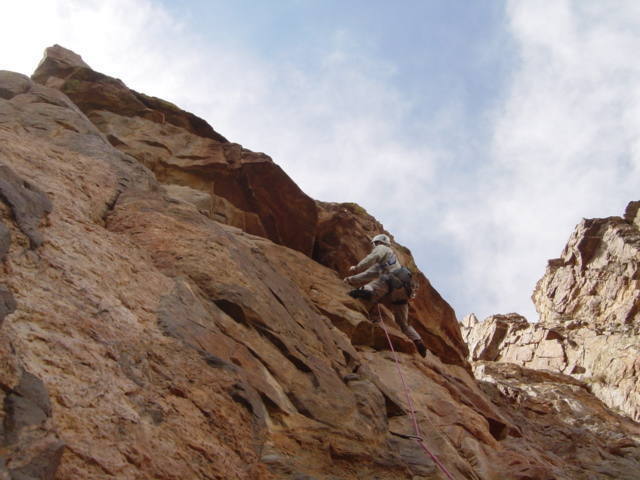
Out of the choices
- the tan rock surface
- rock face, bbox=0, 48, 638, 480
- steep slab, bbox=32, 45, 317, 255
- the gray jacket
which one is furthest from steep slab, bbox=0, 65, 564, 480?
steep slab, bbox=32, 45, 317, 255

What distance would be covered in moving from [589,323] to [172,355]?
1274 inches

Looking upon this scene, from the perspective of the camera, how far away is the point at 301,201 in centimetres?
1505

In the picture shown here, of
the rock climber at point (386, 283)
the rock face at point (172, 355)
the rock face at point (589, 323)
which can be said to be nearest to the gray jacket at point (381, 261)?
the rock climber at point (386, 283)

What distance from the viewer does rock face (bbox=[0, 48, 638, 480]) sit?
434 centimetres

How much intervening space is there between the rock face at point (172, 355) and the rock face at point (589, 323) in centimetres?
1566

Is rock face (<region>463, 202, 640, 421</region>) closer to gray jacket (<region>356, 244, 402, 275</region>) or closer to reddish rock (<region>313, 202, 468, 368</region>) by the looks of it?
reddish rock (<region>313, 202, 468, 368</region>)

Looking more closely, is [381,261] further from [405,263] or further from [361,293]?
[405,263]

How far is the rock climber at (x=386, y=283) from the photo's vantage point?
40.5 feet

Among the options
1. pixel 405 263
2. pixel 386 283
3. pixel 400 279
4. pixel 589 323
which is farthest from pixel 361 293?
pixel 589 323

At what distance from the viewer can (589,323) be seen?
3403 centimetres

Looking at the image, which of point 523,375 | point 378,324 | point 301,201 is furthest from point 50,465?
point 523,375

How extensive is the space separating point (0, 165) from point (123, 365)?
7.45 feet

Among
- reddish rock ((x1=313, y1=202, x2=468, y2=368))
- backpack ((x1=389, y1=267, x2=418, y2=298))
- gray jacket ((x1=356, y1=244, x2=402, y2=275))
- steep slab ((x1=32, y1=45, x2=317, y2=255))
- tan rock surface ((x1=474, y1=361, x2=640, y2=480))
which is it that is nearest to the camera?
backpack ((x1=389, y1=267, x2=418, y2=298))

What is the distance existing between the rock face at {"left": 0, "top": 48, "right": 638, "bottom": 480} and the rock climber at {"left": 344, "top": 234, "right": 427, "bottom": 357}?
0.48 m
